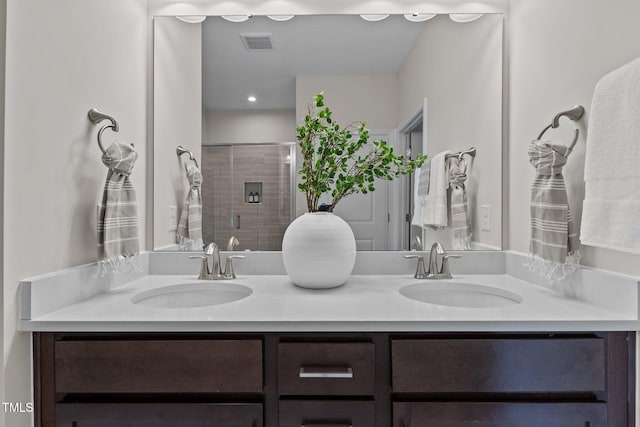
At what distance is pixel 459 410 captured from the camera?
951mm

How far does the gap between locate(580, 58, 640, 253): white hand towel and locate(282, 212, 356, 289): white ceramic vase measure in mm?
729

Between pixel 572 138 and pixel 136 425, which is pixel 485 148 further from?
pixel 136 425

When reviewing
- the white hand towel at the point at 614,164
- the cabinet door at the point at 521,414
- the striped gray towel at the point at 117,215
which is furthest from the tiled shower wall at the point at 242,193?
the white hand towel at the point at 614,164

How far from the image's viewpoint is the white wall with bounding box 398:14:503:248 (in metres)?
1.61

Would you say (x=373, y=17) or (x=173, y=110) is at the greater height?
(x=373, y=17)

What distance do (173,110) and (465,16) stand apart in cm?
139

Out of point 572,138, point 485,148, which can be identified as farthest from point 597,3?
point 485,148

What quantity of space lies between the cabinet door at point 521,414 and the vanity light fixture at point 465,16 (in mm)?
Result: 1534

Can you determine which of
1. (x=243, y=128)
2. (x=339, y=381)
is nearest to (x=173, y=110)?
(x=243, y=128)

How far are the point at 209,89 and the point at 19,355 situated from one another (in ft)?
3.92

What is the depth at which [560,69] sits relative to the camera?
1.25 meters

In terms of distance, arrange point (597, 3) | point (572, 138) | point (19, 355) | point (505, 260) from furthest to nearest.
A: point (505, 260) → point (572, 138) → point (597, 3) → point (19, 355)

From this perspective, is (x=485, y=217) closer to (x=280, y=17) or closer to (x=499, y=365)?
(x=499, y=365)

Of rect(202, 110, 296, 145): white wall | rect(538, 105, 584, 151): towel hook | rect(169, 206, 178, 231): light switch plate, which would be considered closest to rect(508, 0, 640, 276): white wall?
rect(538, 105, 584, 151): towel hook
